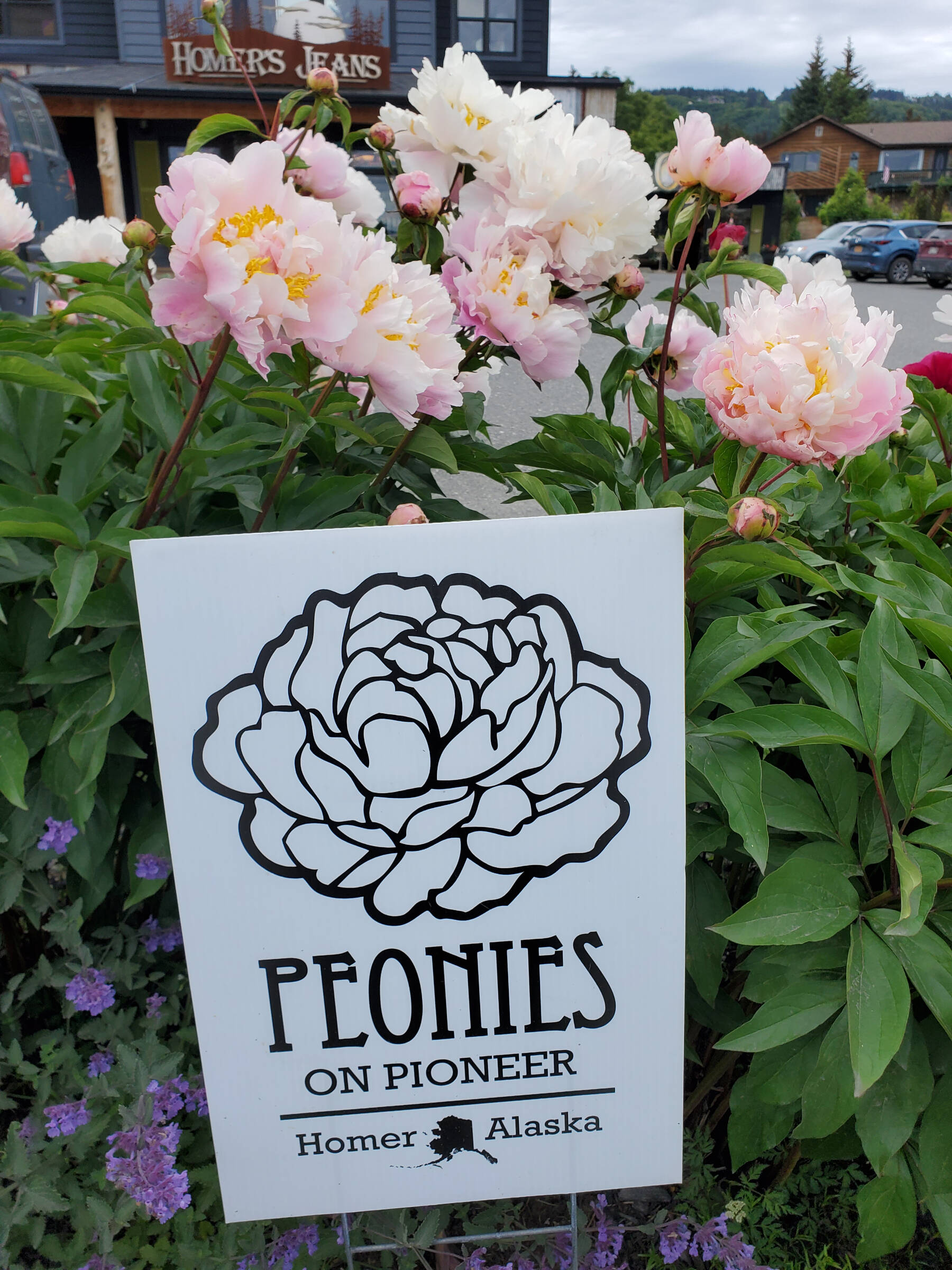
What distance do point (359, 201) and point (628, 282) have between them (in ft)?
1.40

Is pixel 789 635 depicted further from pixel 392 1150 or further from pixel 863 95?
pixel 863 95

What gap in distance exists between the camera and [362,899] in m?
0.94

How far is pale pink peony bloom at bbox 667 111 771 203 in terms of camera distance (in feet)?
3.47

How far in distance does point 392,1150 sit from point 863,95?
247 ft

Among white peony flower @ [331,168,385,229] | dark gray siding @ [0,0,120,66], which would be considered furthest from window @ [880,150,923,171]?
white peony flower @ [331,168,385,229]

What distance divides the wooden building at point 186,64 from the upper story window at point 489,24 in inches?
0.7

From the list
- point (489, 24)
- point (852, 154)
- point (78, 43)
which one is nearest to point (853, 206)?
point (489, 24)

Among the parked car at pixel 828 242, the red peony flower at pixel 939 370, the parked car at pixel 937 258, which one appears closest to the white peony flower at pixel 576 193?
the red peony flower at pixel 939 370

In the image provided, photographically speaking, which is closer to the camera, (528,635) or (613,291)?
(528,635)

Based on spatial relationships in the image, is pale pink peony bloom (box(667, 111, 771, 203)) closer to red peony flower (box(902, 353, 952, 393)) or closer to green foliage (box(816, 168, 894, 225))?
red peony flower (box(902, 353, 952, 393))

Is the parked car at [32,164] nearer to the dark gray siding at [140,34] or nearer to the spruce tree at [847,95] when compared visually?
the dark gray siding at [140,34]

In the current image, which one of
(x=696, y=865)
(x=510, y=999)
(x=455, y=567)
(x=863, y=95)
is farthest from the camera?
(x=863, y=95)

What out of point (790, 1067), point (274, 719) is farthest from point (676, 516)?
point (790, 1067)

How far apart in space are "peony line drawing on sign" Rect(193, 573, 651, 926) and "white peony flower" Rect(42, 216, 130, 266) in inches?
53.9
